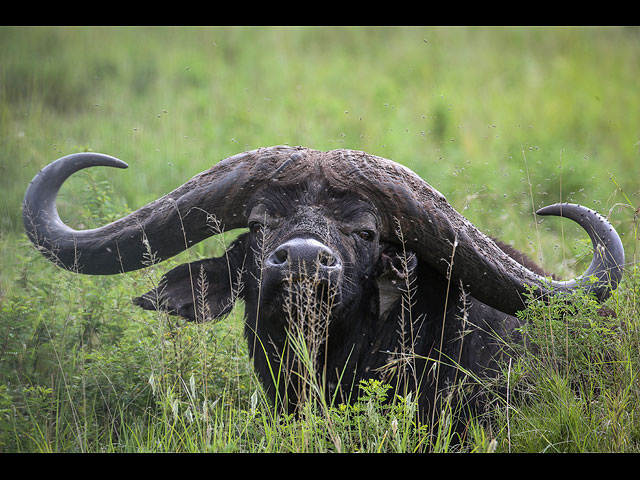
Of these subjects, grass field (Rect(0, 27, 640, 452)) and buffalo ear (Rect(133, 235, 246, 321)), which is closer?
grass field (Rect(0, 27, 640, 452))

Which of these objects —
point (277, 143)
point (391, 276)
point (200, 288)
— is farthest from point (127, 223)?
point (277, 143)

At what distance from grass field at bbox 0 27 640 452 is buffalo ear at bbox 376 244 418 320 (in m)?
0.56

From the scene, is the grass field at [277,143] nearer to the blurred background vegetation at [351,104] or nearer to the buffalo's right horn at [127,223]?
the blurred background vegetation at [351,104]

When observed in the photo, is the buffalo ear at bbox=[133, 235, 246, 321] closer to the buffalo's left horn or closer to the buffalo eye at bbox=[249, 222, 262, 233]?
the buffalo eye at bbox=[249, 222, 262, 233]

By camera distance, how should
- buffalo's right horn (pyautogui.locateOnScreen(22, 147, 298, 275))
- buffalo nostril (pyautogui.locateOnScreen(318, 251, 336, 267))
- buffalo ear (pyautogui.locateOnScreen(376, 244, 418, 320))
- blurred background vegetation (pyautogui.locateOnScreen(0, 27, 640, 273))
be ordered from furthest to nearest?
blurred background vegetation (pyautogui.locateOnScreen(0, 27, 640, 273)) → buffalo's right horn (pyautogui.locateOnScreen(22, 147, 298, 275)) → buffalo ear (pyautogui.locateOnScreen(376, 244, 418, 320)) → buffalo nostril (pyautogui.locateOnScreen(318, 251, 336, 267))

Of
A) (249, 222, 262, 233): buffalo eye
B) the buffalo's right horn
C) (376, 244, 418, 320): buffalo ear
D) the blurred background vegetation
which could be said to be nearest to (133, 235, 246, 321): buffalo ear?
the buffalo's right horn

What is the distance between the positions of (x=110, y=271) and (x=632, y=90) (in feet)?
31.1

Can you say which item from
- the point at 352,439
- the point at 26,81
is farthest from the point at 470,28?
the point at 352,439

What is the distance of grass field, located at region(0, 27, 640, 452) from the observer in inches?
155

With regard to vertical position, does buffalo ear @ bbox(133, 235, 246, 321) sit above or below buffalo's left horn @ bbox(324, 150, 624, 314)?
below

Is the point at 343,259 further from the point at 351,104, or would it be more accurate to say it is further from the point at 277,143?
the point at 351,104

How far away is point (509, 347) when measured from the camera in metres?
4.34

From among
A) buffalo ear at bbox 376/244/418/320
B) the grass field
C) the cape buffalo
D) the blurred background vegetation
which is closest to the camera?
the grass field

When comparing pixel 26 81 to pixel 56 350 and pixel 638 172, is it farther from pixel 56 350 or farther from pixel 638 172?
pixel 638 172
